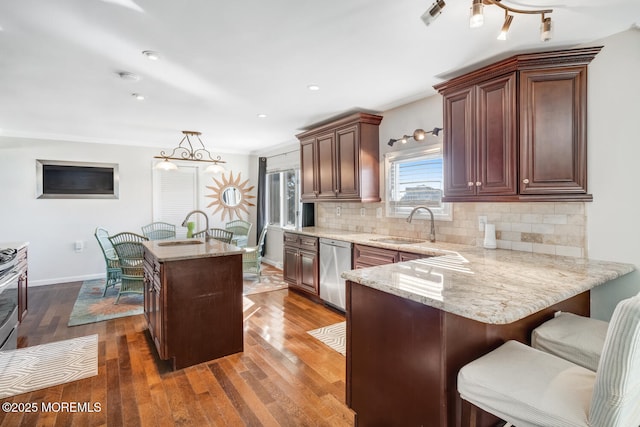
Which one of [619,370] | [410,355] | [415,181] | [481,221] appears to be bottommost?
[410,355]

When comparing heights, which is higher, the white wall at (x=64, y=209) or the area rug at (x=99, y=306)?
the white wall at (x=64, y=209)

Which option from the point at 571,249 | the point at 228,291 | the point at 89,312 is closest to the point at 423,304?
the point at 571,249

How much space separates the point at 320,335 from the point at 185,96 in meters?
2.79

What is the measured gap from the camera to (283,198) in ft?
20.9

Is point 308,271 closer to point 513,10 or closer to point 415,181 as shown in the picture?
point 415,181

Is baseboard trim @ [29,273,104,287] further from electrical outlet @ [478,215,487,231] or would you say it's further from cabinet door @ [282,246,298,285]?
electrical outlet @ [478,215,487,231]

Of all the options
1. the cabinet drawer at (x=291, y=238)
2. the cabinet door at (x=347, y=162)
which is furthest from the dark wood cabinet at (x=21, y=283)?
the cabinet door at (x=347, y=162)

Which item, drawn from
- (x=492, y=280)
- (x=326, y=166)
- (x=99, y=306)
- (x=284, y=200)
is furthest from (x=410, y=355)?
(x=284, y=200)

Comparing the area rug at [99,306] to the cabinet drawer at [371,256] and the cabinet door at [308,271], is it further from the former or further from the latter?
the cabinet drawer at [371,256]

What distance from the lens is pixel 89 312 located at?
3.95m

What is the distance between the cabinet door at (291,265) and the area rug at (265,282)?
1.23 ft

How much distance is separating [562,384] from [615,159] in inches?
68.6

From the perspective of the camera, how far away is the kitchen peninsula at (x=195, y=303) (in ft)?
8.48

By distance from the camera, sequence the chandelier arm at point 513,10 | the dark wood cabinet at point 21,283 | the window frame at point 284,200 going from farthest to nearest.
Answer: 1. the window frame at point 284,200
2. the dark wood cabinet at point 21,283
3. the chandelier arm at point 513,10
